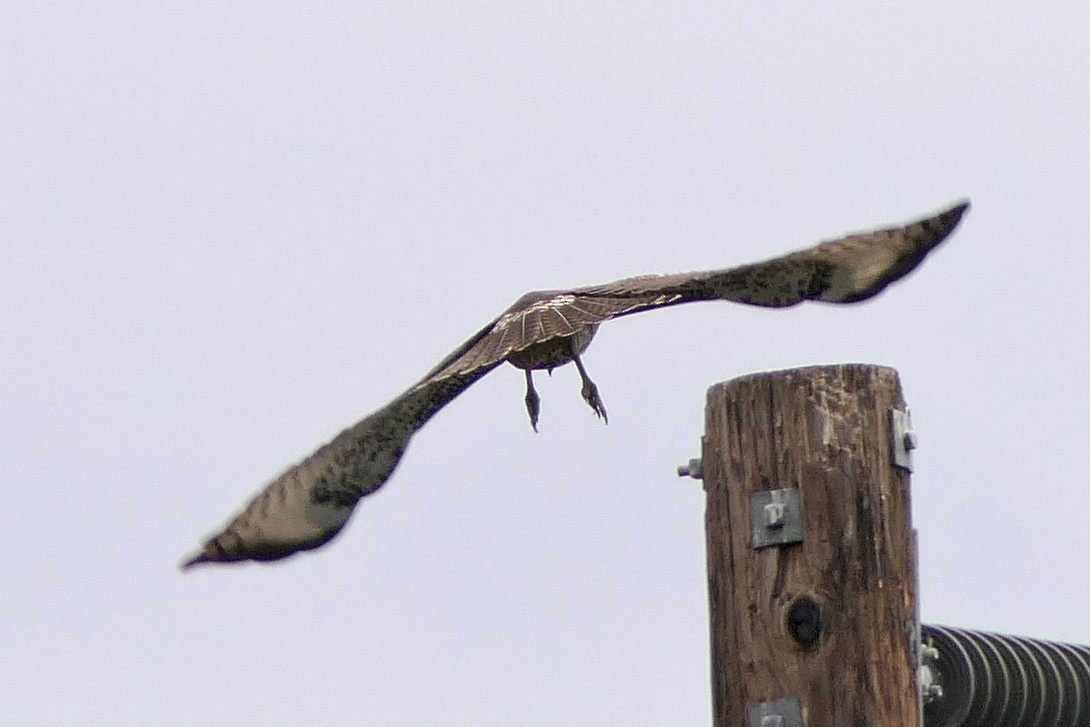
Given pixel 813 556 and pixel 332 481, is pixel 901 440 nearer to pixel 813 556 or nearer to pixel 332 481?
pixel 813 556

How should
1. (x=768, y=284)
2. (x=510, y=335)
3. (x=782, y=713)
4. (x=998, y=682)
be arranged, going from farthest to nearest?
(x=510, y=335) < (x=768, y=284) < (x=998, y=682) < (x=782, y=713)

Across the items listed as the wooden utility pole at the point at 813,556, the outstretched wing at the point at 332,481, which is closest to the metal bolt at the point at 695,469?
the wooden utility pole at the point at 813,556

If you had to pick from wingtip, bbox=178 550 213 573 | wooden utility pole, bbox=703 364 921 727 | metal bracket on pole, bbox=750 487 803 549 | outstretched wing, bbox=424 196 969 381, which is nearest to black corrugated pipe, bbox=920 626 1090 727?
wooden utility pole, bbox=703 364 921 727

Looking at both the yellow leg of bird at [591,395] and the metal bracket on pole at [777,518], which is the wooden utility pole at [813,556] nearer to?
the metal bracket on pole at [777,518]

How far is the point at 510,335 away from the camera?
6.25 metres

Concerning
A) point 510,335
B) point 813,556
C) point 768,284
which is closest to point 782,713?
point 813,556

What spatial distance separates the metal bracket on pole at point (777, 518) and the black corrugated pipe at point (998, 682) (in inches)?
17.2

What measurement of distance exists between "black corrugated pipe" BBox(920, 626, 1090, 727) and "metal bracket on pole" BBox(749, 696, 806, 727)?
1.05 ft

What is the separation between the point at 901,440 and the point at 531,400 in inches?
106

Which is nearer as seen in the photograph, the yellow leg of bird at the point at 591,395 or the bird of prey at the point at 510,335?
the bird of prey at the point at 510,335

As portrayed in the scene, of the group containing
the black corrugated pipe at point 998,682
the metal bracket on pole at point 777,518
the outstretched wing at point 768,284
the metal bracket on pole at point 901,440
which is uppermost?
the outstretched wing at point 768,284

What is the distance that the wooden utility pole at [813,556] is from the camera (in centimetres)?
470

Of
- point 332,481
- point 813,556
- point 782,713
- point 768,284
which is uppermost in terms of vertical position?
point 768,284

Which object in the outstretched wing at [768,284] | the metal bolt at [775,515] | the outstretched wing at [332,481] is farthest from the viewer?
the outstretched wing at [332,481]
